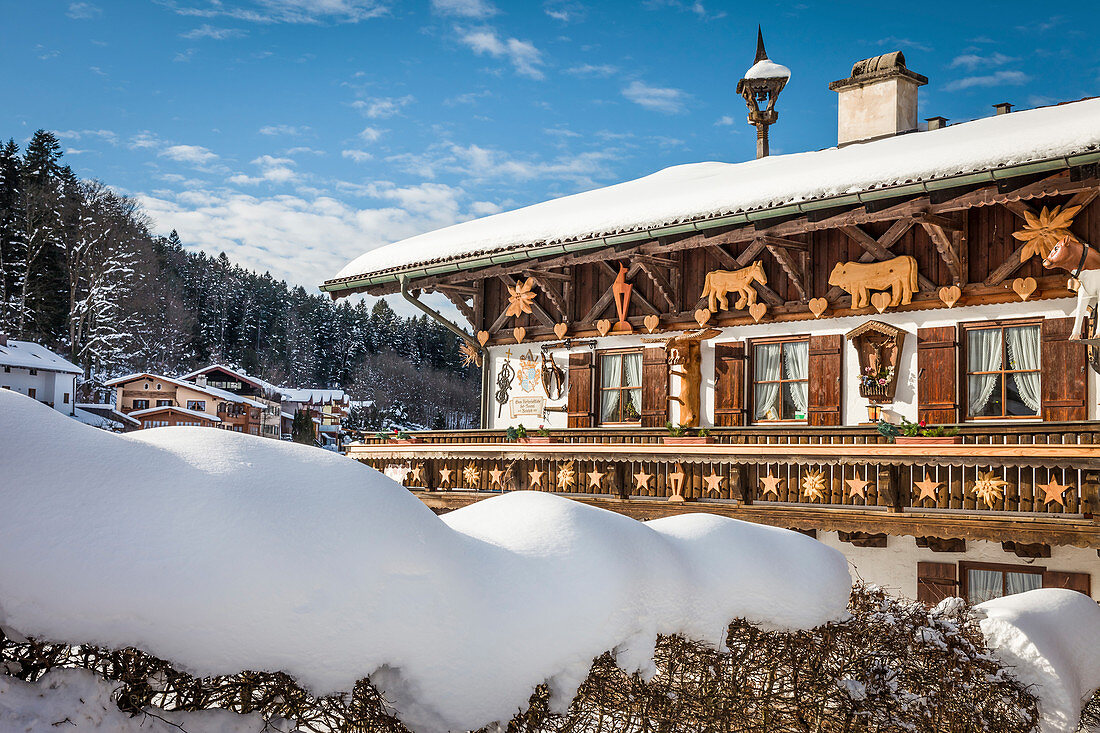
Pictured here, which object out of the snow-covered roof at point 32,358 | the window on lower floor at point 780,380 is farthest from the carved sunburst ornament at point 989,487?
the snow-covered roof at point 32,358

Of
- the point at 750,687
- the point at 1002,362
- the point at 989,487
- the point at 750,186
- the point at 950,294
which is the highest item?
the point at 750,186

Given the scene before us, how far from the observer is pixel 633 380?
58.5 feet

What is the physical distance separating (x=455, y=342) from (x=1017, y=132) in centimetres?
9092

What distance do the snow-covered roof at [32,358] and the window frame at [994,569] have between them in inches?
1814

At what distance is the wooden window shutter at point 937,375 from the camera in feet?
44.8

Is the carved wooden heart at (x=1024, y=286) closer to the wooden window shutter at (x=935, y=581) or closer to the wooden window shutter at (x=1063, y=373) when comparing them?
the wooden window shutter at (x=1063, y=373)

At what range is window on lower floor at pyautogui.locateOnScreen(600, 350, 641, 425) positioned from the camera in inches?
699

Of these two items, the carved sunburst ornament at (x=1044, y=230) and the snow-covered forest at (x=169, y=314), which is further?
the snow-covered forest at (x=169, y=314)

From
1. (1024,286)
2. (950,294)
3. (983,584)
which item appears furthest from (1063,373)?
(983,584)

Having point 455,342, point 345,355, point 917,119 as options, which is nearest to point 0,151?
point 345,355

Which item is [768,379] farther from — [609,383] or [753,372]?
[609,383]

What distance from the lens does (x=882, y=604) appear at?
711 cm

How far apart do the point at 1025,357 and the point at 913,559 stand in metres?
3.21

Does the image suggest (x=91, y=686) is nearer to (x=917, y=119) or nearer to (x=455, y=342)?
(x=917, y=119)
